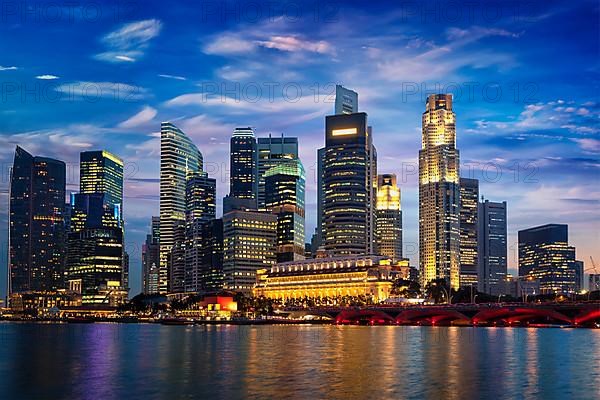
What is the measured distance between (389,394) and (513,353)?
45745 millimetres

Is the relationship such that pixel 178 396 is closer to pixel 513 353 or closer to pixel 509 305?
pixel 513 353

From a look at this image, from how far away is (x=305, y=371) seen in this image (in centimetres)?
8275

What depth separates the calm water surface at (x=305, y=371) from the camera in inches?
2697

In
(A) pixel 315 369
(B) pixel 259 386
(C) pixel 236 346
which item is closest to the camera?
(B) pixel 259 386

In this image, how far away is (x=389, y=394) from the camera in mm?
67000

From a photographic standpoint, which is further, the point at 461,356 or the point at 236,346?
the point at 236,346

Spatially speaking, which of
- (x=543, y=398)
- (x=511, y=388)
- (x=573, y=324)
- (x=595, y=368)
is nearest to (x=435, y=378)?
(x=511, y=388)

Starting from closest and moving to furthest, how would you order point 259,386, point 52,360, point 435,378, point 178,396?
point 178,396 < point 259,386 < point 435,378 < point 52,360

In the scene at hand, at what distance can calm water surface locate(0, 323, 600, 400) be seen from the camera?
68500 mm

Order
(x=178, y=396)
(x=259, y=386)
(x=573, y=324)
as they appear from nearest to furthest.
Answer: (x=178, y=396)
(x=259, y=386)
(x=573, y=324)

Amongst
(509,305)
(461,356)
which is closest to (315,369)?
(461,356)

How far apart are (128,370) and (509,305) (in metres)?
133

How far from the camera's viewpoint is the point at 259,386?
71.1m

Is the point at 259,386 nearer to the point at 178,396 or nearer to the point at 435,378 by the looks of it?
the point at 178,396
